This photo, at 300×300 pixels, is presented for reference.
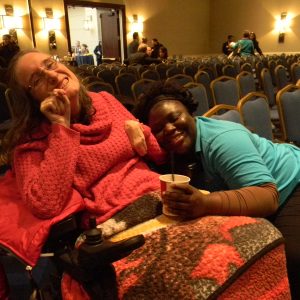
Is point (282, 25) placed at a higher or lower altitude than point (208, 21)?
lower

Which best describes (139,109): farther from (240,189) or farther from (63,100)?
(240,189)

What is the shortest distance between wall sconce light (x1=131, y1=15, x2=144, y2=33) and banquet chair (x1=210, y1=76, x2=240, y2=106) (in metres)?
11.0

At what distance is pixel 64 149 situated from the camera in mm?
1191

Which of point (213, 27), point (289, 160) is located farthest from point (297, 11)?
point (289, 160)

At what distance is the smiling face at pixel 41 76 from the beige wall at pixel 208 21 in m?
11.4

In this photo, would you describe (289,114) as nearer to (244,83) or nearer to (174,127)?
(174,127)

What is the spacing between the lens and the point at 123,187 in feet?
4.09

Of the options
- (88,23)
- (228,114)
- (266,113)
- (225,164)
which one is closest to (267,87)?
(266,113)

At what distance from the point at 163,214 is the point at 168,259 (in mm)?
236

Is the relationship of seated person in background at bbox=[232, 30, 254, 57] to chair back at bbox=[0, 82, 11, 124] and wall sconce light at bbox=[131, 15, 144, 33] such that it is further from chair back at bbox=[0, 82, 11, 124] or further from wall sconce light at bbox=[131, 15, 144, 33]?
chair back at bbox=[0, 82, 11, 124]

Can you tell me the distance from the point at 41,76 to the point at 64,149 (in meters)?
0.30

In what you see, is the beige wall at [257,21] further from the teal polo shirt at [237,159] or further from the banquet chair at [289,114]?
the teal polo shirt at [237,159]

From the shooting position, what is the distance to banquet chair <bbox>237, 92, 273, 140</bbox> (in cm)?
229

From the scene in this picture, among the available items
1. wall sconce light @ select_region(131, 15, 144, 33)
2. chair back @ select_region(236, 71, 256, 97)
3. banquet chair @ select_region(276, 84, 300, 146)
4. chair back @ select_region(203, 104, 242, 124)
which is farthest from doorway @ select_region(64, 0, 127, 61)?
chair back @ select_region(203, 104, 242, 124)
